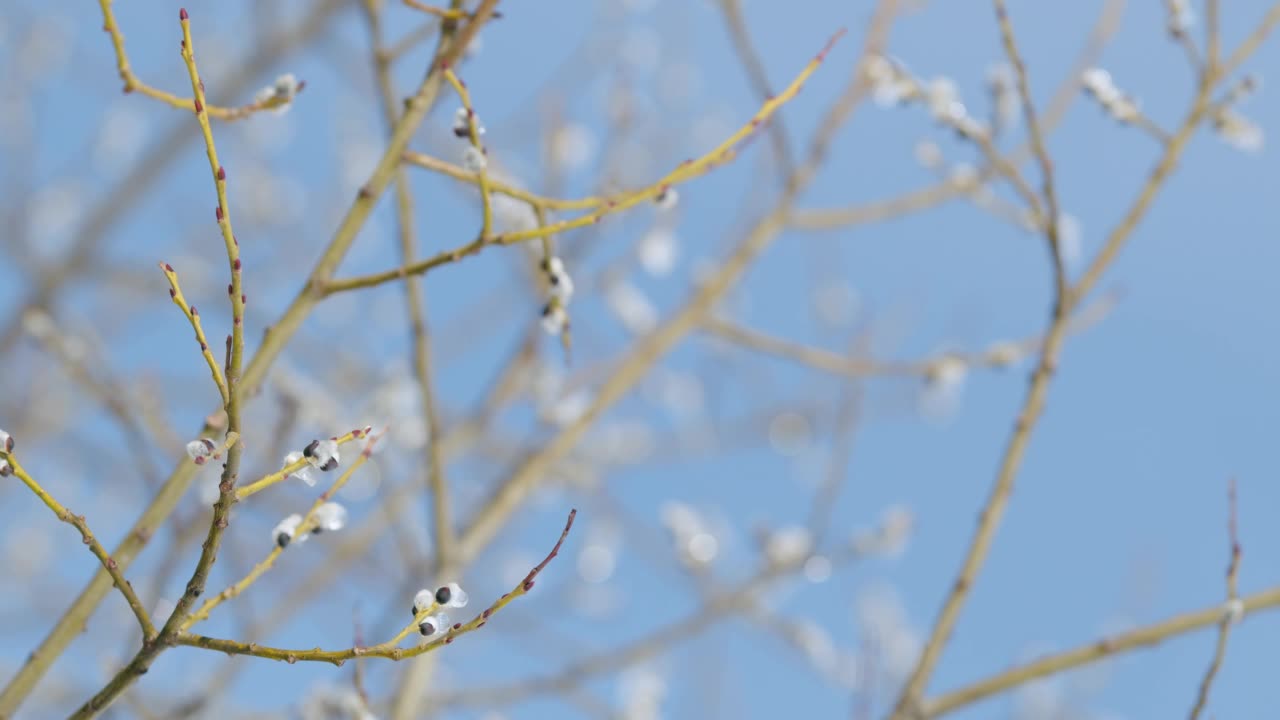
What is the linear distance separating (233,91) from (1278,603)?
14.5 feet

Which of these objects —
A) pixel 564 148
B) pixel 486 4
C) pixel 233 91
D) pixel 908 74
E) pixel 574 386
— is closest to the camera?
pixel 486 4

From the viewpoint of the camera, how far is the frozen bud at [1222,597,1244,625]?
2.24 meters

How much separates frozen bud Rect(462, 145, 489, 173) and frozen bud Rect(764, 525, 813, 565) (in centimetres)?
211

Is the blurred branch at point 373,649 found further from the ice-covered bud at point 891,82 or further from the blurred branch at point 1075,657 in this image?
the ice-covered bud at point 891,82

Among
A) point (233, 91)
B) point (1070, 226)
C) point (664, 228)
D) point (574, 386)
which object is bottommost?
point (1070, 226)

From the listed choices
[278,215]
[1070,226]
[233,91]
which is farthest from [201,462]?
[278,215]

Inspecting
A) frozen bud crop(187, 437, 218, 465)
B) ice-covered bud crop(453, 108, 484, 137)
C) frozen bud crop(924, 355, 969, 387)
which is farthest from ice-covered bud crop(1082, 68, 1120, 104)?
frozen bud crop(187, 437, 218, 465)

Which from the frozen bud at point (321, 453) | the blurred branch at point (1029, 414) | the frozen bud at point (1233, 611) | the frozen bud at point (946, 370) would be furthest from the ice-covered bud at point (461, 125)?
the frozen bud at point (946, 370)

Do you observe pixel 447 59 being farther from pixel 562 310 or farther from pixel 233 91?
pixel 233 91

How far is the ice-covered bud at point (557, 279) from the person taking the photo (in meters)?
1.83

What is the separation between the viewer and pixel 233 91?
4.73 meters

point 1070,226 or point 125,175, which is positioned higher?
point 125,175

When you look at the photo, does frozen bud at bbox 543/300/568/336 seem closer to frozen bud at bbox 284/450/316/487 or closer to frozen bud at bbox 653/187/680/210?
frozen bud at bbox 653/187/680/210

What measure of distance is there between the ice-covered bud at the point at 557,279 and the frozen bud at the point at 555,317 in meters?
0.02
